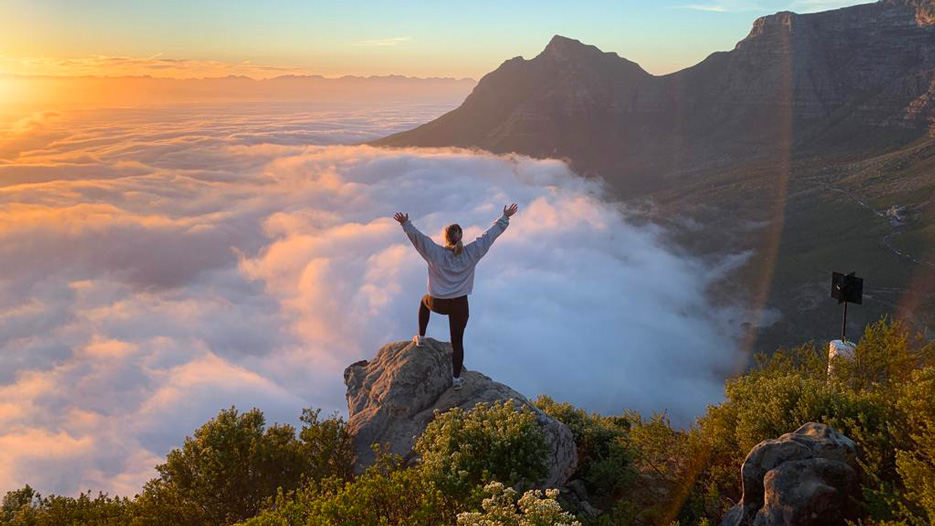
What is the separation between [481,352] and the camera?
169625mm

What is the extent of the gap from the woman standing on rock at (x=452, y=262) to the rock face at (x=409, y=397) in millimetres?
2266

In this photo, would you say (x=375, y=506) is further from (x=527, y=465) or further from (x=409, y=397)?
(x=409, y=397)

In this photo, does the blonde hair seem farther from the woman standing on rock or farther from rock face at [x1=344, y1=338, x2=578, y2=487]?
rock face at [x1=344, y1=338, x2=578, y2=487]

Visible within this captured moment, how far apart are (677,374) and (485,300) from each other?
69.0m

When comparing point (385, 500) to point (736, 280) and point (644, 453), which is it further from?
point (736, 280)

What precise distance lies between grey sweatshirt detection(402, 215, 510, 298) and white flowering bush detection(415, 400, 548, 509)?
249 cm

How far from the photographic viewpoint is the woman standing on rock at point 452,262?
1087cm

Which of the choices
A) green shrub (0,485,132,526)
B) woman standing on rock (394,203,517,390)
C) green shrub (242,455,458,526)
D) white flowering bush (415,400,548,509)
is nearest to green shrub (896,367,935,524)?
white flowering bush (415,400,548,509)

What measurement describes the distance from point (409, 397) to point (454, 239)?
4480 millimetres

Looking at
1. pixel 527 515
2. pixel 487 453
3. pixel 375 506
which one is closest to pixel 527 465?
pixel 487 453

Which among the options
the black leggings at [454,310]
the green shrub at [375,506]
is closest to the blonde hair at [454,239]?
the black leggings at [454,310]

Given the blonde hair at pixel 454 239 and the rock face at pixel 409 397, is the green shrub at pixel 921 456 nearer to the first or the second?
the rock face at pixel 409 397

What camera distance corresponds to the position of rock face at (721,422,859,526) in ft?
28.4

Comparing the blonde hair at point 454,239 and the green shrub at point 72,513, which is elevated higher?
the blonde hair at point 454,239
